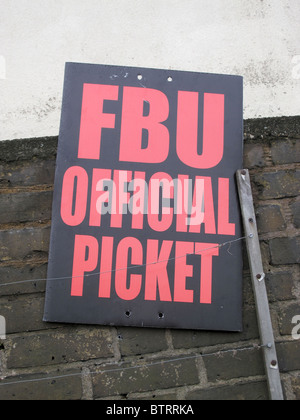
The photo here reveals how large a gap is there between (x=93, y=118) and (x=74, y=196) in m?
0.24

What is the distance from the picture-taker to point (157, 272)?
1.19m

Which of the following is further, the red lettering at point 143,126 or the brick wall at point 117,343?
the red lettering at point 143,126

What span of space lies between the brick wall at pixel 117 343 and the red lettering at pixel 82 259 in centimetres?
9

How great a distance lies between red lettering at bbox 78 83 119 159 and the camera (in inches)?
49.5

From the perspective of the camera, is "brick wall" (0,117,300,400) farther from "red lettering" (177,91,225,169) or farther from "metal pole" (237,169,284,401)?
"red lettering" (177,91,225,169)

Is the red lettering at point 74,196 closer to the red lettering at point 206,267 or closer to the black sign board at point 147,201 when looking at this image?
the black sign board at point 147,201

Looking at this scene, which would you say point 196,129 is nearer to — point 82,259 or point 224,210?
point 224,210

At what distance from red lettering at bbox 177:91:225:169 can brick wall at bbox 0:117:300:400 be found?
0.69 ft

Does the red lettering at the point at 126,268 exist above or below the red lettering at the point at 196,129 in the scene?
below

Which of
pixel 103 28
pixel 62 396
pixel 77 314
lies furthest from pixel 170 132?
pixel 62 396

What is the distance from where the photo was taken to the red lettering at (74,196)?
1.21 meters

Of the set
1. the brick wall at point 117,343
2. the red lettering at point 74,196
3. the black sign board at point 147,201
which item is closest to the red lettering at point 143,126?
the black sign board at point 147,201

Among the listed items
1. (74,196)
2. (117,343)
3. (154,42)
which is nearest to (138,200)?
(74,196)

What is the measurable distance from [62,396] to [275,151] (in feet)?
2.99
